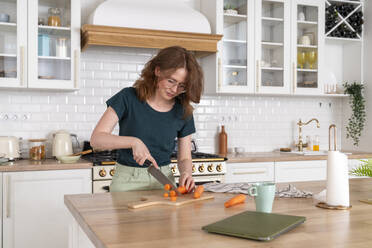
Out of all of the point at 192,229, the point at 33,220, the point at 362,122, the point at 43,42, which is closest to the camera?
the point at 192,229

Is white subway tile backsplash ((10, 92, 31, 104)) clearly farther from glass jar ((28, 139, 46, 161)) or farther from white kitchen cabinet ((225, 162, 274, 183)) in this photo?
white kitchen cabinet ((225, 162, 274, 183))

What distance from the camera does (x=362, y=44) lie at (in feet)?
16.3

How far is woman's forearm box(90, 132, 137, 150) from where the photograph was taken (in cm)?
196

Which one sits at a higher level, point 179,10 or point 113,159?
point 179,10

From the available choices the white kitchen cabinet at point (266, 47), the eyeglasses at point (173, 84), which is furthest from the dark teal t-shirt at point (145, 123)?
the white kitchen cabinet at point (266, 47)

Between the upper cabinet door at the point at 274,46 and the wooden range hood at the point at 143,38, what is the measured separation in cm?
65

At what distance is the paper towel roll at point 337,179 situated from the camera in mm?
1624

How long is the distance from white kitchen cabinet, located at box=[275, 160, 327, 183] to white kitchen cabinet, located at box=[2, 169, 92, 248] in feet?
6.18

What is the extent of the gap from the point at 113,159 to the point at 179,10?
1.61m

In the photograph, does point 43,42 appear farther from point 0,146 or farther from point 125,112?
point 125,112

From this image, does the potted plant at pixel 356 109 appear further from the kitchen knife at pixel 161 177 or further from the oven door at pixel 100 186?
the kitchen knife at pixel 161 177

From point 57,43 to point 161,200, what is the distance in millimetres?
2480

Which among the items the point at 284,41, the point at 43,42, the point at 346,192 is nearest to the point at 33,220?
the point at 43,42

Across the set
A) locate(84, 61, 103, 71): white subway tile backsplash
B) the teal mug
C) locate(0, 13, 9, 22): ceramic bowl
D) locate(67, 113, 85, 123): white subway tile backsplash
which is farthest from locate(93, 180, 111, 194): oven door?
the teal mug
